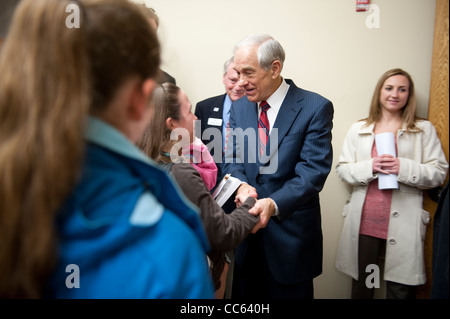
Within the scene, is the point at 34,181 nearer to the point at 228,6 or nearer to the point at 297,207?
the point at 297,207

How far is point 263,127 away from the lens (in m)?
2.03

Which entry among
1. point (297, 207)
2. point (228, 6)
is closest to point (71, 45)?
point (297, 207)

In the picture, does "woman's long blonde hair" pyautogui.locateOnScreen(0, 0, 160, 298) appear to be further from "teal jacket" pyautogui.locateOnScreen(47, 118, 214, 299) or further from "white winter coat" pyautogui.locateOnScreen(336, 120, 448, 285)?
"white winter coat" pyautogui.locateOnScreen(336, 120, 448, 285)

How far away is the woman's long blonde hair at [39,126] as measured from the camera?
1.72 ft

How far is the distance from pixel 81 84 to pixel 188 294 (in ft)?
1.37

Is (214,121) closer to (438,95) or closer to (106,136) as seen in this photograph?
(438,95)

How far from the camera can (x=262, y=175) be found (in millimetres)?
1973

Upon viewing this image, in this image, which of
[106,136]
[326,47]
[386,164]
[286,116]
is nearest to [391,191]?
[386,164]

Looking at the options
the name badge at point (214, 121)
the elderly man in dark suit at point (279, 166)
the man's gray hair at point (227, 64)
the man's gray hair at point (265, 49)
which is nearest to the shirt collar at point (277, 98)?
the elderly man in dark suit at point (279, 166)

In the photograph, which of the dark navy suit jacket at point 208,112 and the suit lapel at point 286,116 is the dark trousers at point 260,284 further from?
the dark navy suit jacket at point 208,112

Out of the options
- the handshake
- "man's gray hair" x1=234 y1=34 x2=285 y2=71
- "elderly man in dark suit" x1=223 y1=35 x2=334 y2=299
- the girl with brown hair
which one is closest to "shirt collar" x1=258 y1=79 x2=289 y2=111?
"elderly man in dark suit" x1=223 y1=35 x2=334 y2=299

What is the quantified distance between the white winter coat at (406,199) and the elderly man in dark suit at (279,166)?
674 millimetres

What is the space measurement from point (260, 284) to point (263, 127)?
3.39 feet

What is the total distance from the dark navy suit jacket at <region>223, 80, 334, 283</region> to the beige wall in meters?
0.94
